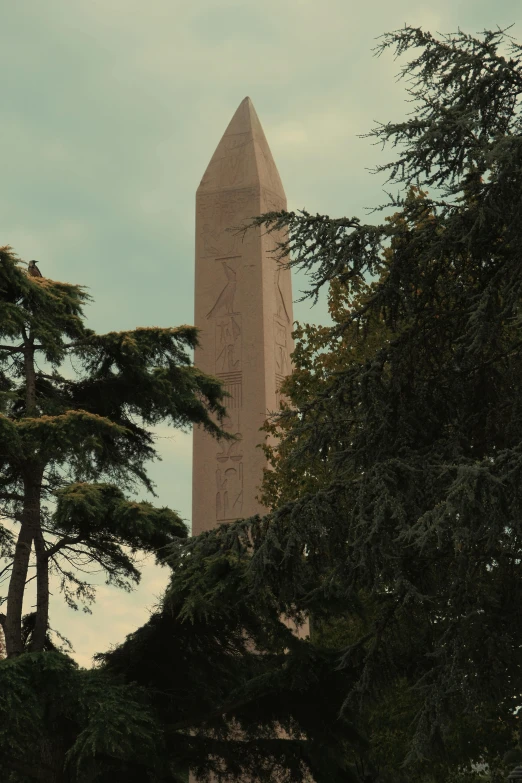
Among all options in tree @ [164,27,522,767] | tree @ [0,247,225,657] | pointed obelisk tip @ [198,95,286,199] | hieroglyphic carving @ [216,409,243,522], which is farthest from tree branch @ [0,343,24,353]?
pointed obelisk tip @ [198,95,286,199]

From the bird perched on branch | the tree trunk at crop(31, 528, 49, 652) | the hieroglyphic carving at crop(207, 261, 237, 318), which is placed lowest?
the tree trunk at crop(31, 528, 49, 652)

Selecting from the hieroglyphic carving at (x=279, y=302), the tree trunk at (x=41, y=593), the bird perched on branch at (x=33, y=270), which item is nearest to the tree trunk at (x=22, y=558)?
the tree trunk at (x=41, y=593)

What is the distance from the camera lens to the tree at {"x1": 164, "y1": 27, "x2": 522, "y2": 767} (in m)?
11.3

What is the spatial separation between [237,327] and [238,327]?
0.02 m

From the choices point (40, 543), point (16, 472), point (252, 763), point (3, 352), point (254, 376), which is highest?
point (254, 376)

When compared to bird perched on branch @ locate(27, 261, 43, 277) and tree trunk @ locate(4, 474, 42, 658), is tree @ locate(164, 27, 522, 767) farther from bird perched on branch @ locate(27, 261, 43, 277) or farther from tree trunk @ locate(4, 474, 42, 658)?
bird perched on branch @ locate(27, 261, 43, 277)

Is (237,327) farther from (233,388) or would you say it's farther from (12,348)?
(12,348)

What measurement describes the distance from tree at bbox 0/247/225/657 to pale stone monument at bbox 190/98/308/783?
17.7 feet

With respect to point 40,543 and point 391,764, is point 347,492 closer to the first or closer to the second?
point 40,543

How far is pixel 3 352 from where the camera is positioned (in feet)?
53.3

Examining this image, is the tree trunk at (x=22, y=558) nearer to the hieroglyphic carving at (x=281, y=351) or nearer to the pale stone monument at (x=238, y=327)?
the pale stone monument at (x=238, y=327)

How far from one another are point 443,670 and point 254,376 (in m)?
11.8

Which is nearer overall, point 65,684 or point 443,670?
point 443,670

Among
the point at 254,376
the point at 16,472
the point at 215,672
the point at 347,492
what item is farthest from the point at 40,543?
the point at 254,376
